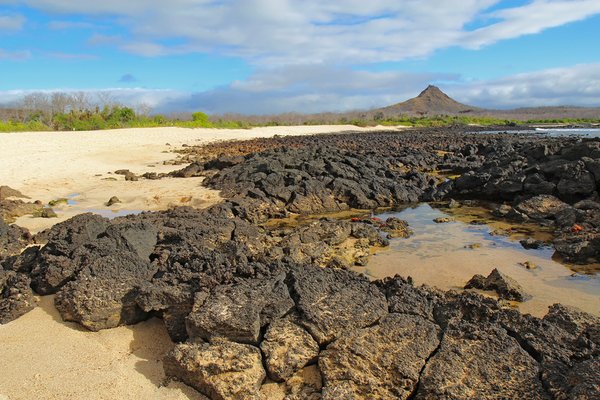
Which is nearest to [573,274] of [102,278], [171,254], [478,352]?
[478,352]

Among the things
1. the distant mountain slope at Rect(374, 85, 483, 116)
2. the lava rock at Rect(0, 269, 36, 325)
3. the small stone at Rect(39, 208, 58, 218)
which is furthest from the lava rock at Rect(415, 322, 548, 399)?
the distant mountain slope at Rect(374, 85, 483, 116)

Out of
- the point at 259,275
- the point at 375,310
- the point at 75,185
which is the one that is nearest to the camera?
the point at 375,310

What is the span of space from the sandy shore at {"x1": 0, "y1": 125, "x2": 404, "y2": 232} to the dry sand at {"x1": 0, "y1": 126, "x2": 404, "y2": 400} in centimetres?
3

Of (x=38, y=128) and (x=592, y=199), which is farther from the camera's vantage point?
(x=38, y=128)

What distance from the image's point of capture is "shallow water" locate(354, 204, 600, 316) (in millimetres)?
7168

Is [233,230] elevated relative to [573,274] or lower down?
elevated

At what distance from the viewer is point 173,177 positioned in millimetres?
17734

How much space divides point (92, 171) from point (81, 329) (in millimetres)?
15475

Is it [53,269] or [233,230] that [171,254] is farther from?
[233,230]

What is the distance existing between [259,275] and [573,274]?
566cm

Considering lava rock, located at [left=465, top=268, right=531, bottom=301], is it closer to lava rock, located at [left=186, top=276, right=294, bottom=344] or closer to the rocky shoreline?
the rocky shoreline

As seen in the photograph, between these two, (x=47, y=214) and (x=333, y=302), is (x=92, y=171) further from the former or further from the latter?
(x=333, y=302)

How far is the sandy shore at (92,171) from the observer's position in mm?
13359

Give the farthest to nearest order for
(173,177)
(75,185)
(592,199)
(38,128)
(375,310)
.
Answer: (38,128) < (173,177) < (75,185) < (592,199) < (375,310)
